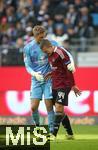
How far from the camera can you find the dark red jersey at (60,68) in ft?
46.0

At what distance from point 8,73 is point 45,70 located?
20.5ft

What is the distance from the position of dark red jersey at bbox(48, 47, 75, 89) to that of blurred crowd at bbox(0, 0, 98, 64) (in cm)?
962

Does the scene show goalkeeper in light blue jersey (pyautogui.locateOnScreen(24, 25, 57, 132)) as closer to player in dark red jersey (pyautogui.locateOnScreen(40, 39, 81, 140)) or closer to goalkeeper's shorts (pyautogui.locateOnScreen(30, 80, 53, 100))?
goalkeeper's shorts (pyautogui.locateOnScreen(30, 80, 53, 100))

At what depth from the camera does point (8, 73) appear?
Result: 21.5 metres

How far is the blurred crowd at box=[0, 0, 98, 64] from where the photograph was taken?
2453cm

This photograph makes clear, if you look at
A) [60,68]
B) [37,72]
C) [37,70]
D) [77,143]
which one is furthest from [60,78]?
[77,143]

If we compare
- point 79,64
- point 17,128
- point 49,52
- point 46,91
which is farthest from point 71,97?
point 17,128

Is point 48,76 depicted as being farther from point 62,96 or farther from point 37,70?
point 62,96

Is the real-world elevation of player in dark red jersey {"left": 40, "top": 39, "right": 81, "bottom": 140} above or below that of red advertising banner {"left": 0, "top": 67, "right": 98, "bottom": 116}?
below

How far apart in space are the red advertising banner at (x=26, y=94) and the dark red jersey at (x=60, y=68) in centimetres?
608

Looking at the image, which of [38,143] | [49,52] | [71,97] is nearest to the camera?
[38,143]

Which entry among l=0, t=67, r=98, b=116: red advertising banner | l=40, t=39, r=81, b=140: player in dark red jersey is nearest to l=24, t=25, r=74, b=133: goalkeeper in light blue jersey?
l=40, t=39, r=81, b=140: player in dark red jersey

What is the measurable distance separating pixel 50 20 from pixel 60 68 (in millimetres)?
11050

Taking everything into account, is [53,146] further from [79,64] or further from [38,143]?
[79,64]
